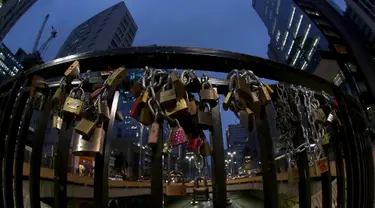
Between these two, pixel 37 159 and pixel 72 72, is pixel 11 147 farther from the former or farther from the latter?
pixel 72 72

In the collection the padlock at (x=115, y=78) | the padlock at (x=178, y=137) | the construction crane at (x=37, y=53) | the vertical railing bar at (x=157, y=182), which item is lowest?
the vertical railing bar at (x=157, y=182)

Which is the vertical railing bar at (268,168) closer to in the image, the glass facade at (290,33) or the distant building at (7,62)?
the glass facade at (290,33)

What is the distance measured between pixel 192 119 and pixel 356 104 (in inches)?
46.1

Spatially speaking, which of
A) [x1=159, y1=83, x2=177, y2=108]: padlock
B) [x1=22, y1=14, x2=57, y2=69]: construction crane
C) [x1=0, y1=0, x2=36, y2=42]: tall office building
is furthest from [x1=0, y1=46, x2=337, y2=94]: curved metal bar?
[x1=0, y1=0, x2=36, y2=42]: tall office building

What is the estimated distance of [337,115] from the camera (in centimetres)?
141

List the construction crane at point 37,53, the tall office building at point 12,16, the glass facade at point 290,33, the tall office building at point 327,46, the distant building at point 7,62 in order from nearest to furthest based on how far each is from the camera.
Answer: the tall office building at point 327,46 → the construction crane at point 37,53 → the tall office building at point 12,16 → the glass facade at point 290,33 → the distant building at point 7,62

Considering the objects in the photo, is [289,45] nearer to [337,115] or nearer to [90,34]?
[90,34]

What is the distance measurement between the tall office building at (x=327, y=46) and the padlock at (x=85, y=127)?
1.42 m

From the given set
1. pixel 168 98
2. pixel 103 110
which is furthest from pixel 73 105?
pixel 168 98

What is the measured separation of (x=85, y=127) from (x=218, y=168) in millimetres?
492

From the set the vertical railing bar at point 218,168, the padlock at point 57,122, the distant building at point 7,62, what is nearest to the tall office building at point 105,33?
the distant building at point 7,62

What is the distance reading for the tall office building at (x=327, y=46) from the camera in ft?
27.1

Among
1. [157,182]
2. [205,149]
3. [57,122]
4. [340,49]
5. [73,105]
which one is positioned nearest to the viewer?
[157,182]

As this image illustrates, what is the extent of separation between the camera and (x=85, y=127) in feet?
2.82
